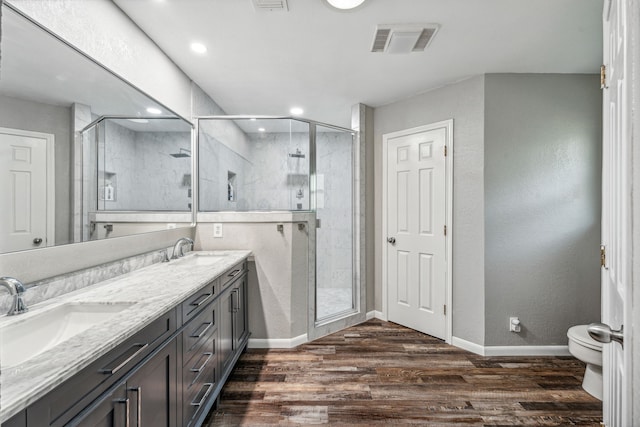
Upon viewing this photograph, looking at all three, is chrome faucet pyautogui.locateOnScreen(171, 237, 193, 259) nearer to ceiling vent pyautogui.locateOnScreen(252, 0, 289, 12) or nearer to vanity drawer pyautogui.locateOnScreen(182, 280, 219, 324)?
vanity drawer pyautogui.locateOnScreen(182, 280, 219, 324)

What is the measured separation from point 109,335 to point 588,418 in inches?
107

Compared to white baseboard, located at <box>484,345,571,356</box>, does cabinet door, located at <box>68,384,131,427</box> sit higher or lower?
higher

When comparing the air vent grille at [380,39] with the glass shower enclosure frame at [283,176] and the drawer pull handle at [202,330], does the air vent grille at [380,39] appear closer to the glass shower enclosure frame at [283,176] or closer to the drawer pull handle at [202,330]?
the glass shower enclosure frame at [283,176]

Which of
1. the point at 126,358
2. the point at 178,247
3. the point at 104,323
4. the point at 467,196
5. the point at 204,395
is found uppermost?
the point at 467,196

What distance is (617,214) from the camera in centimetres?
91

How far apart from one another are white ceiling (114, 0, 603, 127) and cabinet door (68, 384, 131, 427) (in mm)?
2037

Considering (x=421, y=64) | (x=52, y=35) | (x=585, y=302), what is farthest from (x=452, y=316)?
(x=52, y=35)

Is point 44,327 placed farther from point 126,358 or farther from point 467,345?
point 467,345

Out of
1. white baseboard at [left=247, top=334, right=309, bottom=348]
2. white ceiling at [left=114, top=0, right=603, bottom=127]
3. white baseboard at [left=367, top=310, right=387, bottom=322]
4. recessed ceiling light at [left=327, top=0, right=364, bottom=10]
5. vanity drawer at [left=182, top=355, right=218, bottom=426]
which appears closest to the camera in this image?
vanity drawer at [left=182, top=355, right=218, bottom=426]

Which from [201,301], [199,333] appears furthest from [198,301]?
[199,333]

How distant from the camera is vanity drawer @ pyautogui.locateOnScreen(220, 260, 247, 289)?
2242mm

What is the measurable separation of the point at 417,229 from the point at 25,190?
10.2ft

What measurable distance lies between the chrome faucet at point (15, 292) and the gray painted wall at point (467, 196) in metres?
3.09

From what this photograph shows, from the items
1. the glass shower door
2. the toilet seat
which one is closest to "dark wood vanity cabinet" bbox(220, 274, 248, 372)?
the glass shower door
